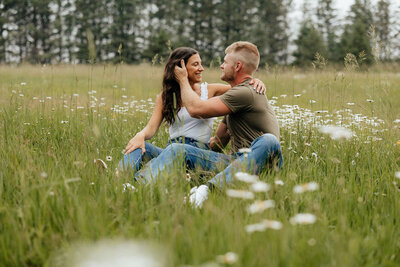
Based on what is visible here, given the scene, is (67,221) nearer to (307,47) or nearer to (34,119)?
(34,119)

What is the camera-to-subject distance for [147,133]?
3.44 m

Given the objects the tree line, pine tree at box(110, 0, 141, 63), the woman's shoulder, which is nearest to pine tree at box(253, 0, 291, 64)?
the tree line

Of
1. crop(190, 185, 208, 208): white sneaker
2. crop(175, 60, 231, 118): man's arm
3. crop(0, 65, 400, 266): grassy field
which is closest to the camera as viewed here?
crop(0, 65, 400, 266): grassy field

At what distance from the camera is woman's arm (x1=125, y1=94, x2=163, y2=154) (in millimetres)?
3242

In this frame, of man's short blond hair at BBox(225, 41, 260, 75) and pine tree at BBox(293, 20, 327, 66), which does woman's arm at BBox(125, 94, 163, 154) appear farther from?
pine tree at BBox(293, 20, 327, 66)

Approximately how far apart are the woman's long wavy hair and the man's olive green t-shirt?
58 cm

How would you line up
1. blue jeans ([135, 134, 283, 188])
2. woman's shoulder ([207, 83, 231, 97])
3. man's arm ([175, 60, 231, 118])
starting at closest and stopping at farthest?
blue jeans ([135, 134, 283, 188]) < man's arm ([175, 60, 231, 118]) < woman's shoulder ([207, 83, 231, 97])

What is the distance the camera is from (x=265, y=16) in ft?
123

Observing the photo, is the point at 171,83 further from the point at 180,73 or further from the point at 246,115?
the point at 246,115

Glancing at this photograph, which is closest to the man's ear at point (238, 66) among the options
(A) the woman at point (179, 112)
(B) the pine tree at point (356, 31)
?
(A) the woman at point (179, 112)

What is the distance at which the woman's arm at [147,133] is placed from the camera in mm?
3242

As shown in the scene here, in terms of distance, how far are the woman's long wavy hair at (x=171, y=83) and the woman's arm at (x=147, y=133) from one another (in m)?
0.05

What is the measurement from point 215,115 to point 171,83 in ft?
2.36

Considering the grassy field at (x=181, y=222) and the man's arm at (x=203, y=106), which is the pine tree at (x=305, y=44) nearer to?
the man's arm at (x=203, y=106)
